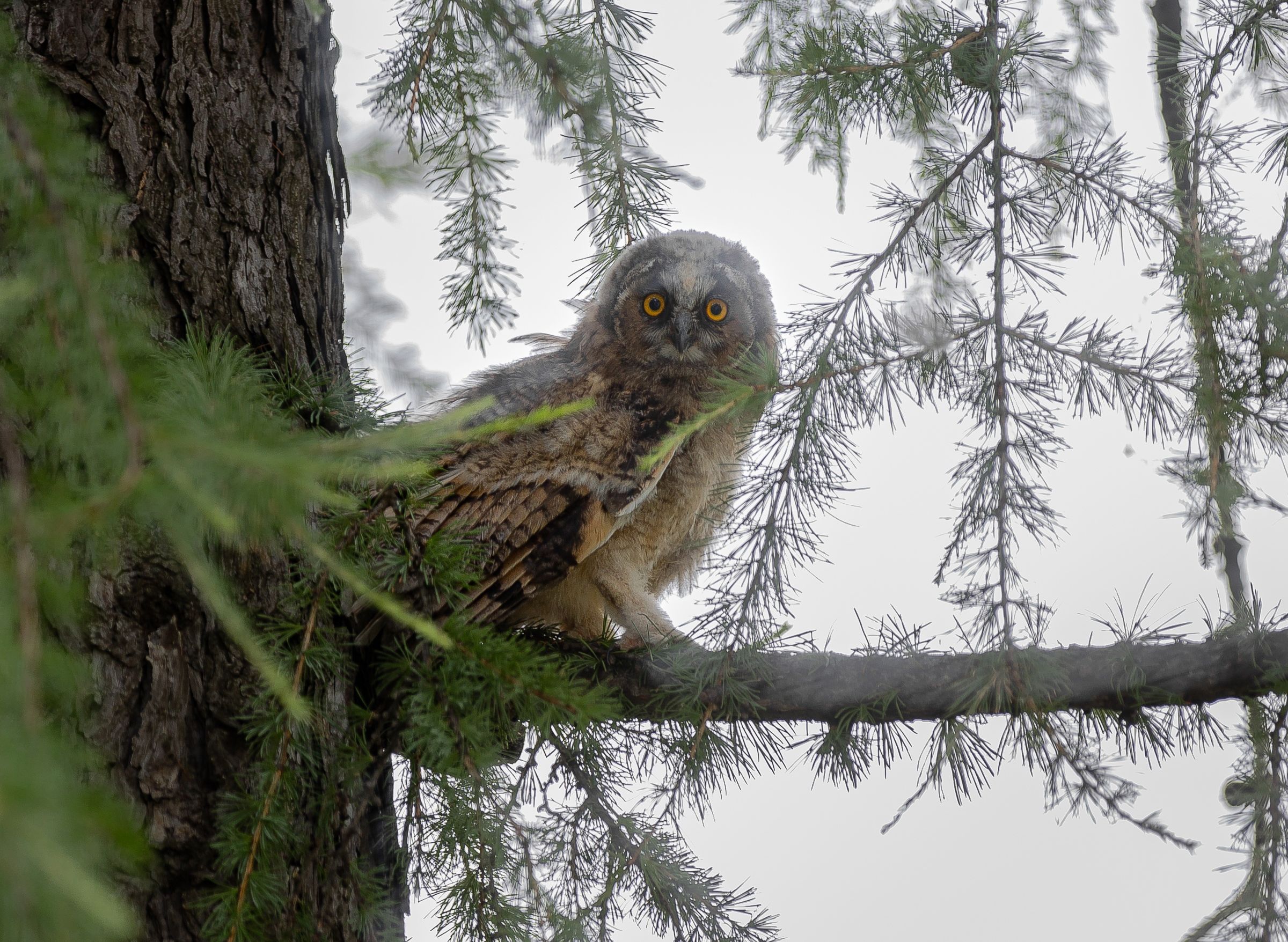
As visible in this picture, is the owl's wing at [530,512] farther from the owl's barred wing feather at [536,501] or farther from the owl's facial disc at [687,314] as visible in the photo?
the owl's facial disc at [687,314]

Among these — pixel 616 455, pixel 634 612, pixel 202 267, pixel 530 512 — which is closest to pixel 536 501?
pixel 530 512

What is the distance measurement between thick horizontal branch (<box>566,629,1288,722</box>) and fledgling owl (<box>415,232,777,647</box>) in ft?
0.78

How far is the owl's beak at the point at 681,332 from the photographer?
2117 millimetres

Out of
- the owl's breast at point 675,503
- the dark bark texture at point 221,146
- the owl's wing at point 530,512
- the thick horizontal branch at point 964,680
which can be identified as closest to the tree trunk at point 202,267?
the dark bark texture at point 221,146

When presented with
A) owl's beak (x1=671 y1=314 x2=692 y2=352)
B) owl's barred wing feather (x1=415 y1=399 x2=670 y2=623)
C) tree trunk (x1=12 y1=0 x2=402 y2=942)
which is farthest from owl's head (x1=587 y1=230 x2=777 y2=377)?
tree trunk (x1=12 y1=0 x2=402 y2=942)

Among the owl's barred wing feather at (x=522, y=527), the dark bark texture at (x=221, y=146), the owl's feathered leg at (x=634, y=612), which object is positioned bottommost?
the owl's feathered leg at (x=634, y=612)

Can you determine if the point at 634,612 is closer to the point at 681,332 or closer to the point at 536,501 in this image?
the point at 536,501

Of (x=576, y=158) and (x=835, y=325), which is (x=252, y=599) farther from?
(x=576, y=158)

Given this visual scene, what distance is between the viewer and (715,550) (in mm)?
1541

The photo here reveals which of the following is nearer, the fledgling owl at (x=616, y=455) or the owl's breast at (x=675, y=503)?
the fledgling owl at (x=616, y=455)

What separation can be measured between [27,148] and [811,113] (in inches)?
55.4

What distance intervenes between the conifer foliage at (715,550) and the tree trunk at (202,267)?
23mm

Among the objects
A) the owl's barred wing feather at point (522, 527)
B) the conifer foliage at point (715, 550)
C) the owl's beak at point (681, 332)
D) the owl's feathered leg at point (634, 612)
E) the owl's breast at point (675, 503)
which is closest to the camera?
the conifer foliage at point (715, 550)

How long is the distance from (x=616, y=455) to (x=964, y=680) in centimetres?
78
